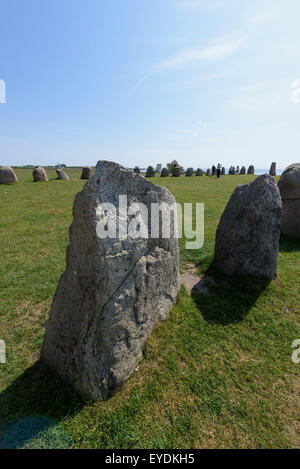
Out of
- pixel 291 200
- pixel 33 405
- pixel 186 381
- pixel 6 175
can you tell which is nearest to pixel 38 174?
pixel 6 175

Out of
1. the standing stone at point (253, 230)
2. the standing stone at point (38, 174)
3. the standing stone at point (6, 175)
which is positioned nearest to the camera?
the standing stone at point (253, 230)

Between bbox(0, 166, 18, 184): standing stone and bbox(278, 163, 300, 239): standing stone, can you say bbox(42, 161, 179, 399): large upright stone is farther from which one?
bbox(0, 166, 18, 184): standing stone

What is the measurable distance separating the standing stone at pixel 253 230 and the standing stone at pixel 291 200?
3.09m

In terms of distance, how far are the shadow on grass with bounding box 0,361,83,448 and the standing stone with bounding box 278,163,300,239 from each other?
283 inches

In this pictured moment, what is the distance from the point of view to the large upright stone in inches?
92.8

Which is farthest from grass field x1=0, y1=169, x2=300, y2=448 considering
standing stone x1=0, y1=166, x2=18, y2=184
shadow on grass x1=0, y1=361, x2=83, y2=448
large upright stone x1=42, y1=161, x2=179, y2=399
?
standing stone x1=0, y1=166, x2=18, y2=184

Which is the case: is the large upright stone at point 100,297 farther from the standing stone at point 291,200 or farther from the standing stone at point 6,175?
the standing stone at point 6,175

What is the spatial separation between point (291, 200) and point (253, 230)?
11.7ft

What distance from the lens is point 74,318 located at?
2582mm

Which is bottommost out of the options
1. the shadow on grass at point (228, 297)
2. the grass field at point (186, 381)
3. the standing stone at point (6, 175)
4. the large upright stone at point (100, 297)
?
the grass field at point (186, 381)

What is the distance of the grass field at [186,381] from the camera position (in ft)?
7.57

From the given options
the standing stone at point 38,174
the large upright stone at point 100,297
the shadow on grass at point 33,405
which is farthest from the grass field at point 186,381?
the standing stone at point 38,174
